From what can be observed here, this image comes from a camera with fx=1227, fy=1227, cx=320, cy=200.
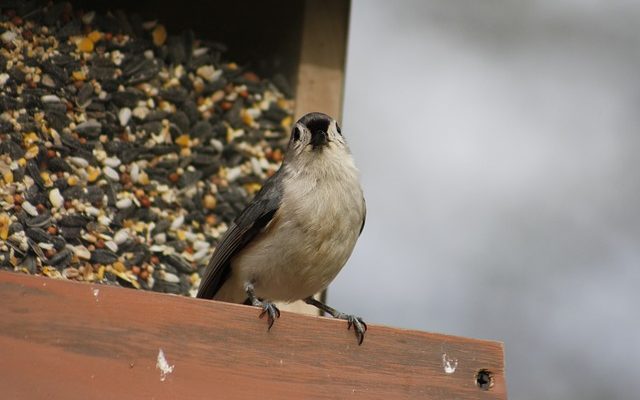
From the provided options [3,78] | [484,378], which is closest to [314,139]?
[3,78]

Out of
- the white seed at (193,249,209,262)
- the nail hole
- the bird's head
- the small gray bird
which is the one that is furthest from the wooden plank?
the white seed at (193,249,209,262)

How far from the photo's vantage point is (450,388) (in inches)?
124

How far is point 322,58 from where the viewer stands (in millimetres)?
4730

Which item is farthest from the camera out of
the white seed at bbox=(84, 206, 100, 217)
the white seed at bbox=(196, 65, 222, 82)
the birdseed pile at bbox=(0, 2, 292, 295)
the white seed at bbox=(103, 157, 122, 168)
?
Answer: the white seed at bbox=(196, 65, 222, 82)

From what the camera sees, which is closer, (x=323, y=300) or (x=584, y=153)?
(x=323, y=300)

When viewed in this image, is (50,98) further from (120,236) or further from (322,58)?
(322,58)

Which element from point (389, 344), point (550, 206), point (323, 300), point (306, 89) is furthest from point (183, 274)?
point (550, 206)

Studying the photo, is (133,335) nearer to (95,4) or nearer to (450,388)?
(450,388)

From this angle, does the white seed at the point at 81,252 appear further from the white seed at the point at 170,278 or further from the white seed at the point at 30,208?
the white seed at the point at 170,278

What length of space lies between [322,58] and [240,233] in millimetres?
1031

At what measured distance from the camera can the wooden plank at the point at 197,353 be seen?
2.84 meters

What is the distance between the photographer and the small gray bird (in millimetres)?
3910

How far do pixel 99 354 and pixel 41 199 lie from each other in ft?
4.22

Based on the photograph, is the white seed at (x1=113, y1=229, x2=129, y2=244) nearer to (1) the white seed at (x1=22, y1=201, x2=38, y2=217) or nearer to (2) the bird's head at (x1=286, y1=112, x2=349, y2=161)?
(1) the white seed at (x1=22, y1=201, x2=38, y2=217)
